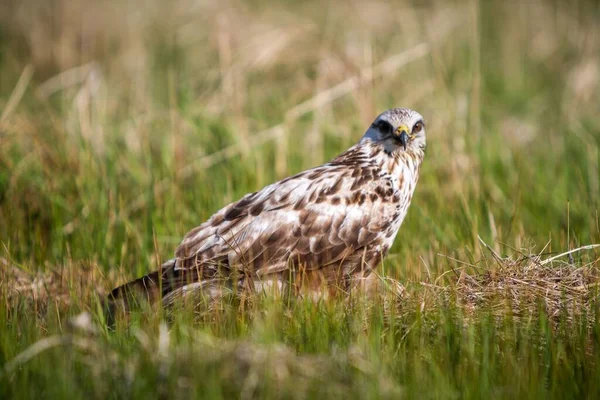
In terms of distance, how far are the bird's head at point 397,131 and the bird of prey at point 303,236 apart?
0.07 feet

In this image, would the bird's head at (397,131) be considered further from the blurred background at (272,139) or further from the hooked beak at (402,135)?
the blurred background at (272,139)

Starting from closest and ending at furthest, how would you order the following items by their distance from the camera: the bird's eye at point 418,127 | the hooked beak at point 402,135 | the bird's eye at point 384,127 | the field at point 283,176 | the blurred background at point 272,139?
the field at point 283,176
the hooked beak at point 402,135
the bird's eye at point 384,127
the bird's eye at point 418,127
the blurred background at point 272,139

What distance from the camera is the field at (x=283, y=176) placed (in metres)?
3.11

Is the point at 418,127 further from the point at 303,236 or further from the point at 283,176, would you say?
the point at 283,176

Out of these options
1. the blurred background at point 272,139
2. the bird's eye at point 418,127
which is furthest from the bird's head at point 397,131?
the blurred background at point 272,139

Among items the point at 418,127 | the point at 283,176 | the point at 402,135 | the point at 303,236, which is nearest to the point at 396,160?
the point at 402,135

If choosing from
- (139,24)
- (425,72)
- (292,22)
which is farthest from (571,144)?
(139,24)

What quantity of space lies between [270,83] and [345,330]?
5.85m

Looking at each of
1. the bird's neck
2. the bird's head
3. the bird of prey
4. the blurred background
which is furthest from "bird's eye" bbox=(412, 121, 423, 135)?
the blurred background

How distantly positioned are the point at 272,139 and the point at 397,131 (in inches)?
97.2

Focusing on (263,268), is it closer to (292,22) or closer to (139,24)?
(292,22)

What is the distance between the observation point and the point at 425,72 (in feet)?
32.4

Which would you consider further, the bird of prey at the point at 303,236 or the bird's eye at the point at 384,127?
the bird's eye at the point at 384,127

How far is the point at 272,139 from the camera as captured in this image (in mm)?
7168
